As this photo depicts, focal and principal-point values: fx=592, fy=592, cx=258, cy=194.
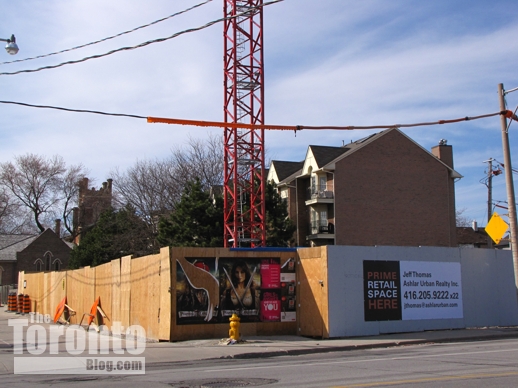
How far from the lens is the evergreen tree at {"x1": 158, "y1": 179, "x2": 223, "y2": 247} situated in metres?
38.0

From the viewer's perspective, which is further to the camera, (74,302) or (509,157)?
(74,302)

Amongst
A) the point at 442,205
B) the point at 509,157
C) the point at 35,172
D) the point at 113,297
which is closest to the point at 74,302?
the point at 113,297

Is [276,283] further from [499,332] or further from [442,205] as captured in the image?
[442,205]

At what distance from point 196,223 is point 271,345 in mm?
22998

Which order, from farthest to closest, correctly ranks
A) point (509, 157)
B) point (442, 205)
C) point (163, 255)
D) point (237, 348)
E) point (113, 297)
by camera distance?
1. point (442, 205)
2. point (113, 297)
3. point (509, 157)
4. point (163, 255)
5. point (237, 348)

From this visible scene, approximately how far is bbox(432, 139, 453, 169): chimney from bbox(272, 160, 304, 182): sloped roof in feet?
40.8

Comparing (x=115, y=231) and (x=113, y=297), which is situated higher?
(x=115, y=231)

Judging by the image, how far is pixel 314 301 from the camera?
1811 cm

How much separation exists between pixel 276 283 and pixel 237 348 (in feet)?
12.4

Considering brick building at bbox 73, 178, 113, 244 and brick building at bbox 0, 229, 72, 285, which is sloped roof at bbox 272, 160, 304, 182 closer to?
brick building at bbox 73, 178, 113, 244

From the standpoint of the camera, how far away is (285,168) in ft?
182

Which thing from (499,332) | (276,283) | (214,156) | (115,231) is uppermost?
(214,156)

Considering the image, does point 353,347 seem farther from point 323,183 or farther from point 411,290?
point 323,183

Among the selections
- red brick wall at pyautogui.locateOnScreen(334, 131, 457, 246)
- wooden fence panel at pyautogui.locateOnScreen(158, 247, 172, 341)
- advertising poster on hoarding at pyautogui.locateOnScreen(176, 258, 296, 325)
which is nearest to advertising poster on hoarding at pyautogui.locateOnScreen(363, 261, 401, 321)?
advertising poster on hoarding at pyautogui.locateOnScreen(176, 258, 296, 325)
